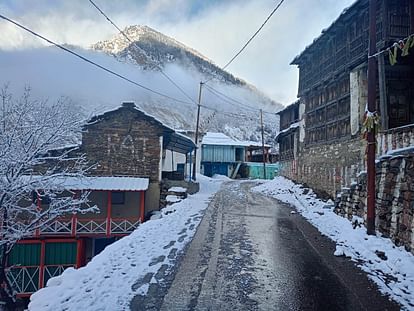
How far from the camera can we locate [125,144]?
1927 cm

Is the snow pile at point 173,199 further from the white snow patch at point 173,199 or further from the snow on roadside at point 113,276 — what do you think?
the snow on roadside at point 113,276

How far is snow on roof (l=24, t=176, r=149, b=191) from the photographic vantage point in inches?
609

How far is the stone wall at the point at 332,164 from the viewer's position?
13.3 meters

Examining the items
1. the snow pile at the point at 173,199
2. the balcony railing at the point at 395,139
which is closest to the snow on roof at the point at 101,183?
the snow pile at the point at 173,199

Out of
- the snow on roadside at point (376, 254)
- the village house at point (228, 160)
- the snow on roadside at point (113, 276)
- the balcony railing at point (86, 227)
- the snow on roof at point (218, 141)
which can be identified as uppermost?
the snow on roof at point (218, 141)

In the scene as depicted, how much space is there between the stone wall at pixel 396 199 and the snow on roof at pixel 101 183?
37.4ft

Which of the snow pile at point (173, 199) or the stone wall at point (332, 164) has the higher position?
the stone wall at point (332, 164)

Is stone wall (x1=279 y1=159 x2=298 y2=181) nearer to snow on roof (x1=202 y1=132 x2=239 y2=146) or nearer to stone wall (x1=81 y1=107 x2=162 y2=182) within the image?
stone wall (x1=81 y1=107 x2=162 y2=182)

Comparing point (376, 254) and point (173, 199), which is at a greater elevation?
point (173, 199)

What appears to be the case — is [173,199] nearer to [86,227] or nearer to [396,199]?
[86,227]

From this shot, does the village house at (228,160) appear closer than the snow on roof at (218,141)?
Yes

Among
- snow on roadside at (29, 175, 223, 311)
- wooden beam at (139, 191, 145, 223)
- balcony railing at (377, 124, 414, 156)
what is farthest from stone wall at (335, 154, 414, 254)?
wooden beam at (139, 191, 145, 223)

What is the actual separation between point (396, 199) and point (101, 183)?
1392cm

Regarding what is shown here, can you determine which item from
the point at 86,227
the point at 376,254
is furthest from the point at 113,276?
the point at 86,227
